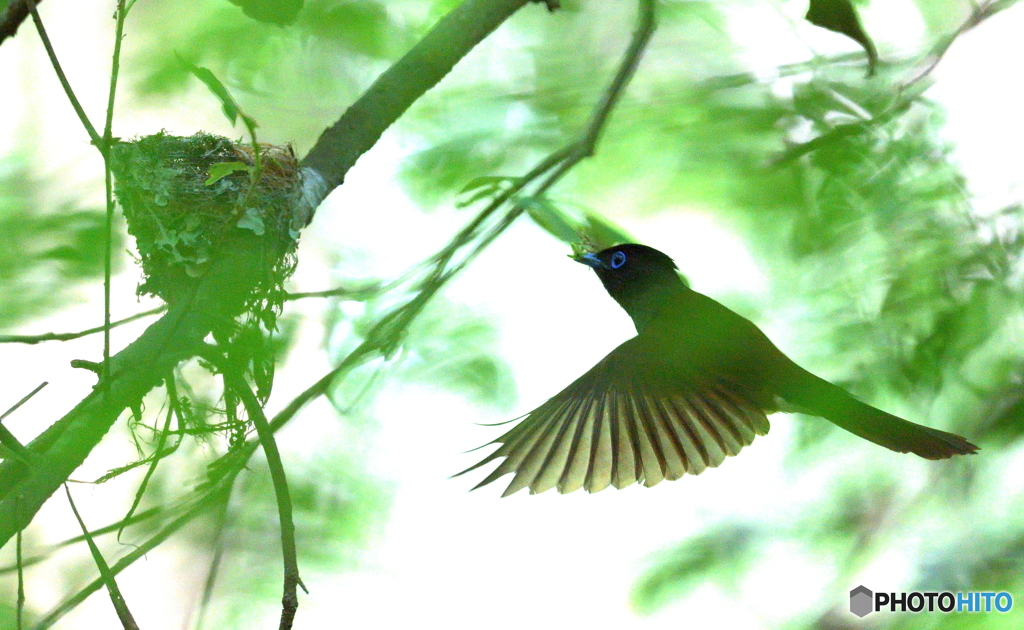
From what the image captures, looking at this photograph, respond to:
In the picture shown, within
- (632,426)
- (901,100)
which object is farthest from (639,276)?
(901,100)

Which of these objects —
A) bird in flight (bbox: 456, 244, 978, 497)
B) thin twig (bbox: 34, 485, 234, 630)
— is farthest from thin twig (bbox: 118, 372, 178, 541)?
bird in flight (bbox: 456, 244, 978, 497)

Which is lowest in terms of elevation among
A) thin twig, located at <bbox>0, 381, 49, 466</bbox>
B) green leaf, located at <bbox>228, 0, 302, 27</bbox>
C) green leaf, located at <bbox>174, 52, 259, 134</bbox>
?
thin twig, located at <bbox>0, 381, 49, 466</bbox>

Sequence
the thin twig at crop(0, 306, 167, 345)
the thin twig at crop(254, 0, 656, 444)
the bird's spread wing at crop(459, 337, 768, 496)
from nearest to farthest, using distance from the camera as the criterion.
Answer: the thin twig at crop(0, 306, 167, 345) → the thin twig at crop(254, 0, 656, 444) → the bird's spread wing at crop(459, 337, 768, 496)

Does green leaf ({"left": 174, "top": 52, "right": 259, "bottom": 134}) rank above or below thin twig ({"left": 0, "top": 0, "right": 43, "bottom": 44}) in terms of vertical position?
below

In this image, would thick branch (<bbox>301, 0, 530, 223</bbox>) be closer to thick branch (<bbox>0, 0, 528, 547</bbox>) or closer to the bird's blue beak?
thick branch (<bbox>0, 0, 528, 547</bbox>)

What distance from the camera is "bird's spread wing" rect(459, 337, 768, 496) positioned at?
390cm

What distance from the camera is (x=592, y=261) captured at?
3.88 metres

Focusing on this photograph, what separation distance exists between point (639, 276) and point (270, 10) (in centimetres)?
208

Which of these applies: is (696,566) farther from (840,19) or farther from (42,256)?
(42,256)

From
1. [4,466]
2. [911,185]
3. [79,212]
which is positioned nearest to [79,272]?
[79,212]

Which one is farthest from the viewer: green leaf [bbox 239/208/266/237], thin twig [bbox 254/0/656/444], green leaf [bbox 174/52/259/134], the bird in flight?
the bird in flight

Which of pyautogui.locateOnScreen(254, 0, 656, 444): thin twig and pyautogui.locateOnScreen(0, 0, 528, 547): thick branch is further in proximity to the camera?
pyautogui.locateOnScreen(254, 0, 656, 444): thin twig

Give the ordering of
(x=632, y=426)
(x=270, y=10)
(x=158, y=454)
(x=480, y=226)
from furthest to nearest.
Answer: (x=632, y=426) < (x=480, y=226) < (x=270, y=10) < (x=158, y=454)

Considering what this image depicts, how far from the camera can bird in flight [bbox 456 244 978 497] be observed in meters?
3.70
